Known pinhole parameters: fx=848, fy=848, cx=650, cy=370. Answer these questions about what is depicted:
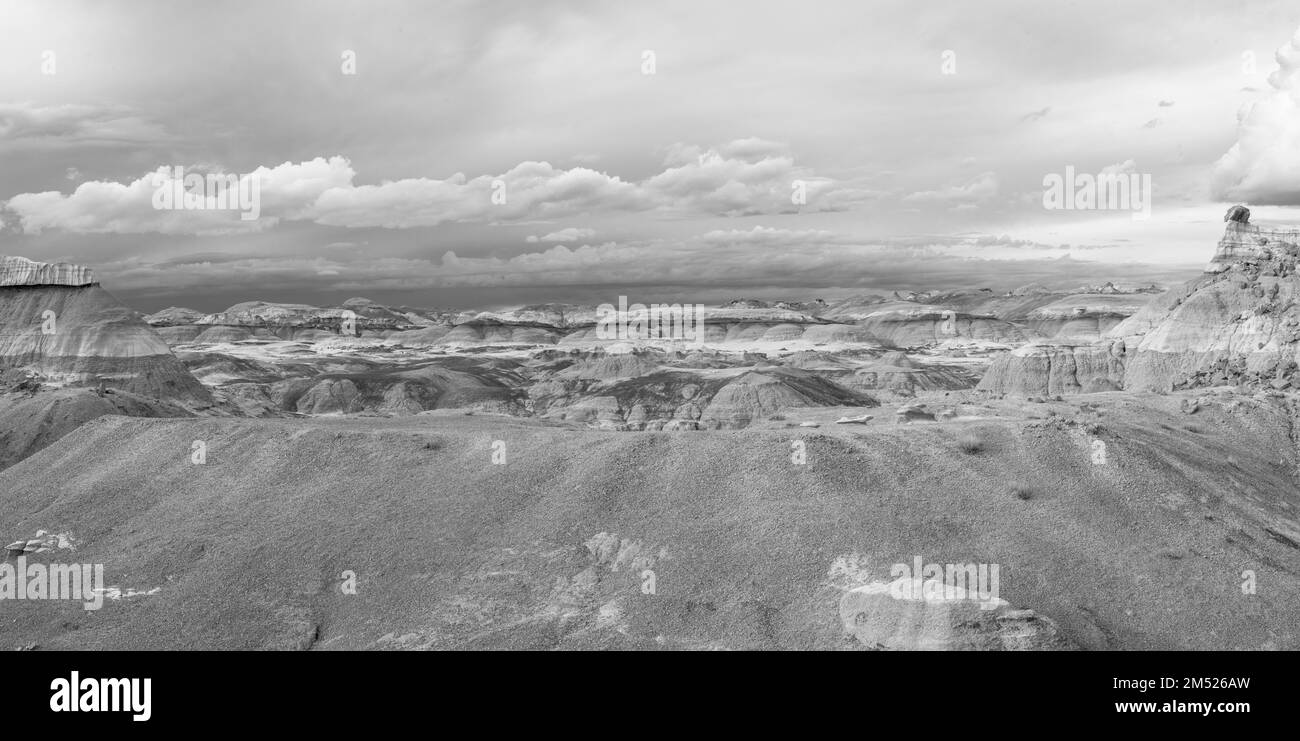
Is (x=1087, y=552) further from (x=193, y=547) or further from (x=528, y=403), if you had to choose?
(x=528, y=403)

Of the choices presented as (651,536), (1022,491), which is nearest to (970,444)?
(1022,491)

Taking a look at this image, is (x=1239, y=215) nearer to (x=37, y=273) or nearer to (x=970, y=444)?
(x=970, y=444)

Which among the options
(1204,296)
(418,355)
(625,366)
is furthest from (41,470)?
(418,355)

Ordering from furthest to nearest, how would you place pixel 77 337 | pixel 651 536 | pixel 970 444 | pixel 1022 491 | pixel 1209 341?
1. pixel 77 337
2. pixel 1209 341
3. pixel 970 444
4. pixel 1022 491
5. pixel 651 536

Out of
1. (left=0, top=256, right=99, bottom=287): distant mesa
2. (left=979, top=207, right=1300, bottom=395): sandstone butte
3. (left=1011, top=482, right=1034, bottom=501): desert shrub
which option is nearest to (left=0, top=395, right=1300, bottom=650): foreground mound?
(left=1011, top=482, right=1034, bottom=501): desert shrub

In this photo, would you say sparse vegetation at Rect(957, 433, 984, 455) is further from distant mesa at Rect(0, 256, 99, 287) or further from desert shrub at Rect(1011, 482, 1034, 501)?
distant mesa at Rect(0, 256, 99, 287)

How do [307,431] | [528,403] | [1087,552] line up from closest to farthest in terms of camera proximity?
[1087,552] < [307,431] < [528,403]
